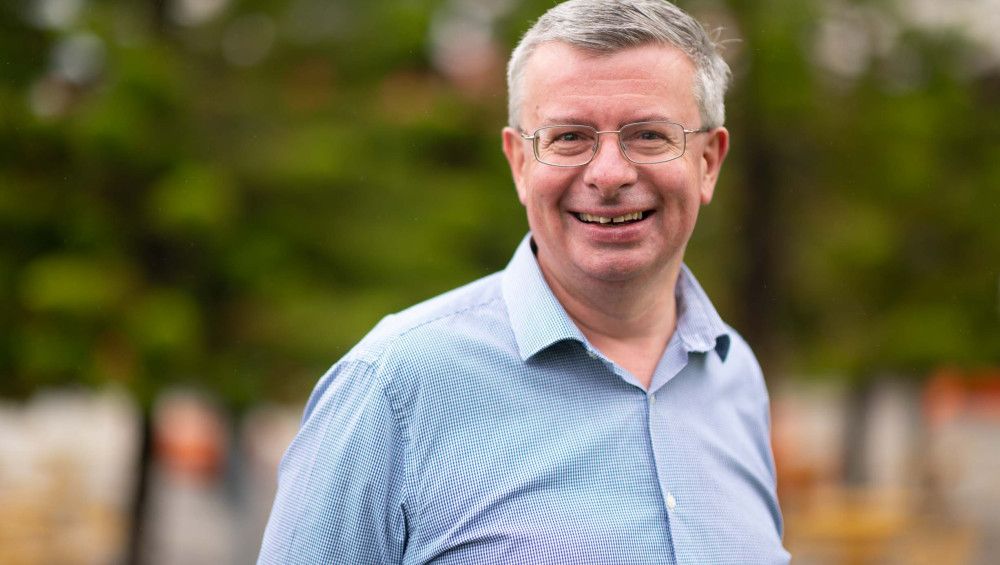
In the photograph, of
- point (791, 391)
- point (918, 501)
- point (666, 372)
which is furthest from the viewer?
point (791, 391)

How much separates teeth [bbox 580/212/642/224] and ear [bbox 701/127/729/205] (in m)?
0.27

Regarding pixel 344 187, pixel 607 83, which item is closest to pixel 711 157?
pixel 607 83

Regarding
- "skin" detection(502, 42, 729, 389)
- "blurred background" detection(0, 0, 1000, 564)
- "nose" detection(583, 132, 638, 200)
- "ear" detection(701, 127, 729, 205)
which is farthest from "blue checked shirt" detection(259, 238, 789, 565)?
"blurred background" detection(0, 0, 1000, 564)

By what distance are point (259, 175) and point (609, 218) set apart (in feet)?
17.9

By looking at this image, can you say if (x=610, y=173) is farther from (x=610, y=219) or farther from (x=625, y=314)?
(x=625, y=314)

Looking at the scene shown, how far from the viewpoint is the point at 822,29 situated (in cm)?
809

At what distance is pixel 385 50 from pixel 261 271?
1.83 metres

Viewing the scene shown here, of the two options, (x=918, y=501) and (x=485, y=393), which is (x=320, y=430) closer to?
(x=485, y=393)

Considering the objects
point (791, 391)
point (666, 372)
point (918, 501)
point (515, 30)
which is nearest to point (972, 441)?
point (791, 391)

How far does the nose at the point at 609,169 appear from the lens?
6.91 feet

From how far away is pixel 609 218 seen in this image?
7.09 feet

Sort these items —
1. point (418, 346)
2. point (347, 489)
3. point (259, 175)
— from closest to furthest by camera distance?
point (347, 489) < point (418, 346) < point (259, 175)

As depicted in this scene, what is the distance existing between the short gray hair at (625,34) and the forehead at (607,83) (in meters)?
0.02

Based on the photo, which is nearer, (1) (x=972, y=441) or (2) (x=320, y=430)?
(2) (x=320, y=430)
